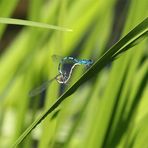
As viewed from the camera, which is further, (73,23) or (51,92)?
(73,23)

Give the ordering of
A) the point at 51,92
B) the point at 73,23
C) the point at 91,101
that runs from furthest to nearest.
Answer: the point at 73,23 < the point at 91,101 < the point at 51,92

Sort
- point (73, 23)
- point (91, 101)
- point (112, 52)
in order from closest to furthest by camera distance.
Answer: point (112, 52), point (91, 101), point (73, 23)

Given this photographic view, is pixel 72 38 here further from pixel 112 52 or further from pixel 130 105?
pixel 112 52

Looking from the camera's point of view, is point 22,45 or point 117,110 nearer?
point 117,110

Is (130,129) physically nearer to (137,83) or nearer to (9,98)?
(137,83)

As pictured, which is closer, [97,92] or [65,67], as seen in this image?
[65,67]

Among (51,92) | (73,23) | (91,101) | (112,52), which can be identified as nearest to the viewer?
(112,52)

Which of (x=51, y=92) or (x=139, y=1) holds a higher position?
(x=139, y=1)

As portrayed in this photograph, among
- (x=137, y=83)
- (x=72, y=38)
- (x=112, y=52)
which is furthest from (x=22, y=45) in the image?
(x=112, y=52)

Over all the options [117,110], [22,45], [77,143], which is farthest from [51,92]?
[22,45]
